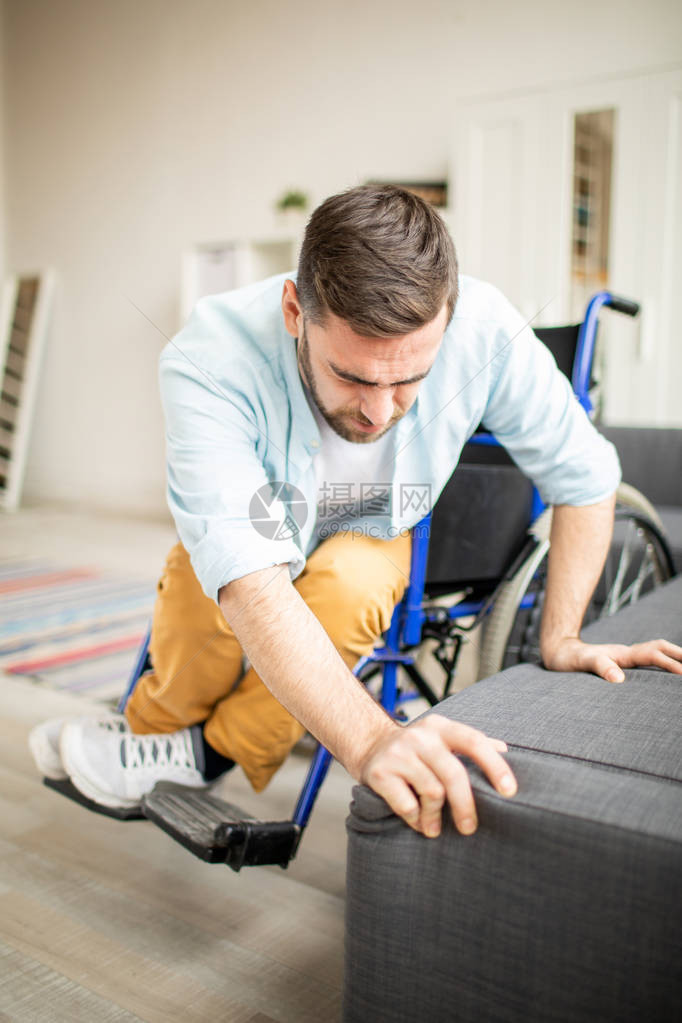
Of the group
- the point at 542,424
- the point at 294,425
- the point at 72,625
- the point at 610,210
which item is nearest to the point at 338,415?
the point at 294,425

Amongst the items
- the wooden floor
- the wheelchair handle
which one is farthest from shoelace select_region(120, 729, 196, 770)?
the wheelchair handle

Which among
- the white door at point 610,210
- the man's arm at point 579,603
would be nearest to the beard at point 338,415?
the man's arm at point 579,603

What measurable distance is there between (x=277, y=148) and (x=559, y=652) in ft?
13.0

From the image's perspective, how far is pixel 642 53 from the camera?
318cm

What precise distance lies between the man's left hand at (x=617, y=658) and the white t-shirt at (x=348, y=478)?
31 cm

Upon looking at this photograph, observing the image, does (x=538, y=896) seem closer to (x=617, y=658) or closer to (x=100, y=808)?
(x=617, y=658)

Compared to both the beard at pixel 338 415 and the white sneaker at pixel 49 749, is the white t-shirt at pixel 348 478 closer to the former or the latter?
the beard at pixel 338 415

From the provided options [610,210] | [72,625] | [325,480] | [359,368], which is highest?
[610,210]

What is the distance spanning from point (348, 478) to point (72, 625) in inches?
65.6

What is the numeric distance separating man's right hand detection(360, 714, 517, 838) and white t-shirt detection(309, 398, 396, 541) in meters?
0.51

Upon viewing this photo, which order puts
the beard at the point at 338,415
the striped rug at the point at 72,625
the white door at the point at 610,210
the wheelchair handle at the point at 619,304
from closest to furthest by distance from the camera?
the beard at the point at 338,415 < the wheelchair handle at the point at 619,304 < the striped rug at the point at 72,625 < the white door at the point at 610,210

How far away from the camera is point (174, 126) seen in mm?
4723

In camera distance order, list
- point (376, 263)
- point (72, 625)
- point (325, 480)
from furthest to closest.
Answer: point (72, 625) → point (325, 480) → point (376, 263)

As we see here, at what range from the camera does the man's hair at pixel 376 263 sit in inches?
33.4
